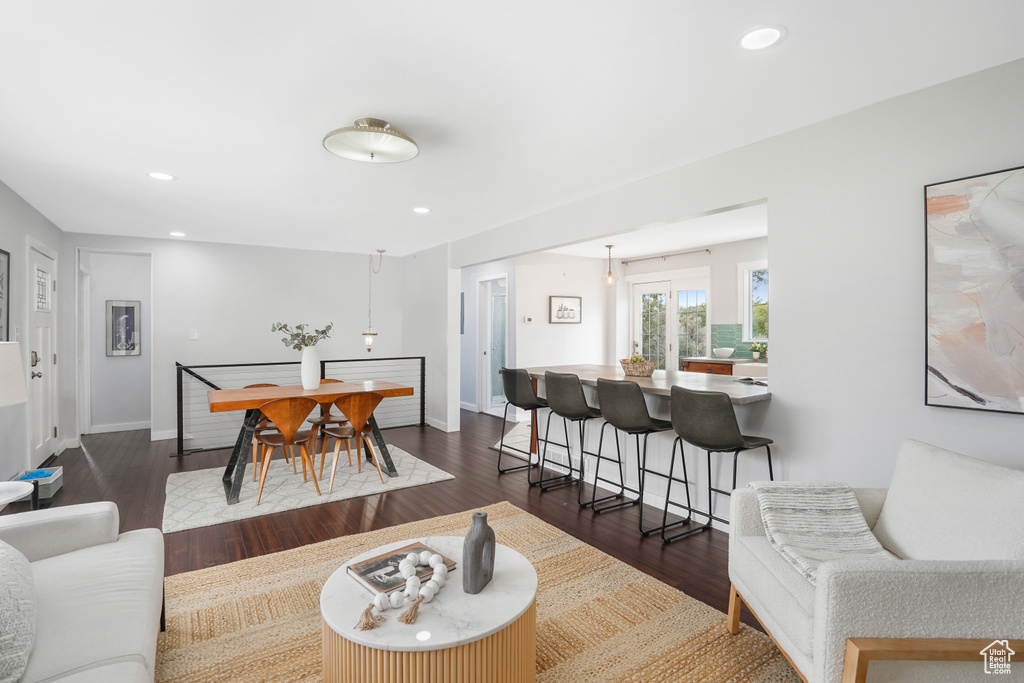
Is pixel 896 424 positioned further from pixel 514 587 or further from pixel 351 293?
pixel 351 293

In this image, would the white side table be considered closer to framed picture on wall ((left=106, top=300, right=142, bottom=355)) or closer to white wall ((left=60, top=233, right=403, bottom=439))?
white wall ((left=60, top=233, right=403, bottom=439))

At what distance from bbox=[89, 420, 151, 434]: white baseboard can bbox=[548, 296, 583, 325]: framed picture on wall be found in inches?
215

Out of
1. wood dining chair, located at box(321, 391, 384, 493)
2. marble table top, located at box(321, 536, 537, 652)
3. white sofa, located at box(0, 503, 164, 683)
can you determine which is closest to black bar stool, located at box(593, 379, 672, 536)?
marble table top, located at box(321, 536, 537, 652)

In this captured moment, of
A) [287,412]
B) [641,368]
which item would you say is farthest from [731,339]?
[287,412]

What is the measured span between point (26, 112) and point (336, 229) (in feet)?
9.73

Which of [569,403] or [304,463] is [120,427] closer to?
[304,463]

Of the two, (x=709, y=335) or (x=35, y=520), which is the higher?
(x=709, y=335)

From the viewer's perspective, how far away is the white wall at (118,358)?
621 cm

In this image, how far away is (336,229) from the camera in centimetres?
536

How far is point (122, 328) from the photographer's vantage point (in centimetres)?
636

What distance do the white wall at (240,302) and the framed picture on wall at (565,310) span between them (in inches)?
87.7

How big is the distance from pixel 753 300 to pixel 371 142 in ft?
17.7

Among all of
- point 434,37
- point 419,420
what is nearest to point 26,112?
point 434,37

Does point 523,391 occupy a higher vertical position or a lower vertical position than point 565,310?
lower
